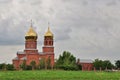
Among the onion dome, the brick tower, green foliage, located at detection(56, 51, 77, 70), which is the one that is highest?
the onion dome

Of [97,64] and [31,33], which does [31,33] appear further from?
[97,64]

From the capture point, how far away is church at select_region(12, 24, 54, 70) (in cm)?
9338

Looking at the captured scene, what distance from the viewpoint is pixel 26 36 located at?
9469 centimetres

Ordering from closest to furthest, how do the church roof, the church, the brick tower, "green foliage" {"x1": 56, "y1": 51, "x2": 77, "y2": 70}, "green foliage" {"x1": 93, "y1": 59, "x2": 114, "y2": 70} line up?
"green foliage" {"x1": 56, "y1": 51, "x2": 77, "y2": 70} < the church < the church roof < the brick tower < "green foliage" {"x1": 93, "y1": 59, "x2": 114, "y2": 70}

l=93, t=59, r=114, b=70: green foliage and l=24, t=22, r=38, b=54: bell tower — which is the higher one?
l=24, t=22, r=38, b=54: bell tower

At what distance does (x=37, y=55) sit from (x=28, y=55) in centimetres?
214

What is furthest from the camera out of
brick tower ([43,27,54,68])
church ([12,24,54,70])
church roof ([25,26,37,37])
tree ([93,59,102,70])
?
tree ([93,59,102,70])

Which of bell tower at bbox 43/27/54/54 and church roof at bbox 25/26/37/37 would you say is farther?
bell tower at bbox 43/27/54/54

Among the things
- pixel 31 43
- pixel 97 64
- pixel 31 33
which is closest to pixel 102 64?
pixel 97 64

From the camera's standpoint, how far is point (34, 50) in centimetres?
9350

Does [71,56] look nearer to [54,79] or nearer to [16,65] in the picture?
[16,65]

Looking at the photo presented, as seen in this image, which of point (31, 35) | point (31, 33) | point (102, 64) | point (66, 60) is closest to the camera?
point (66, 60)

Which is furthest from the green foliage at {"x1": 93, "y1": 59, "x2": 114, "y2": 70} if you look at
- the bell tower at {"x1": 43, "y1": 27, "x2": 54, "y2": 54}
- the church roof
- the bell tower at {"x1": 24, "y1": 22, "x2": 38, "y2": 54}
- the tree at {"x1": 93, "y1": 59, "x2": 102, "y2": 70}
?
the church roof

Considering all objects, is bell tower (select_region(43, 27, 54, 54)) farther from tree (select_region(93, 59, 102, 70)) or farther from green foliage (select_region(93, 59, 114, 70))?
tree (select_region(93, 59, 102, 70))
